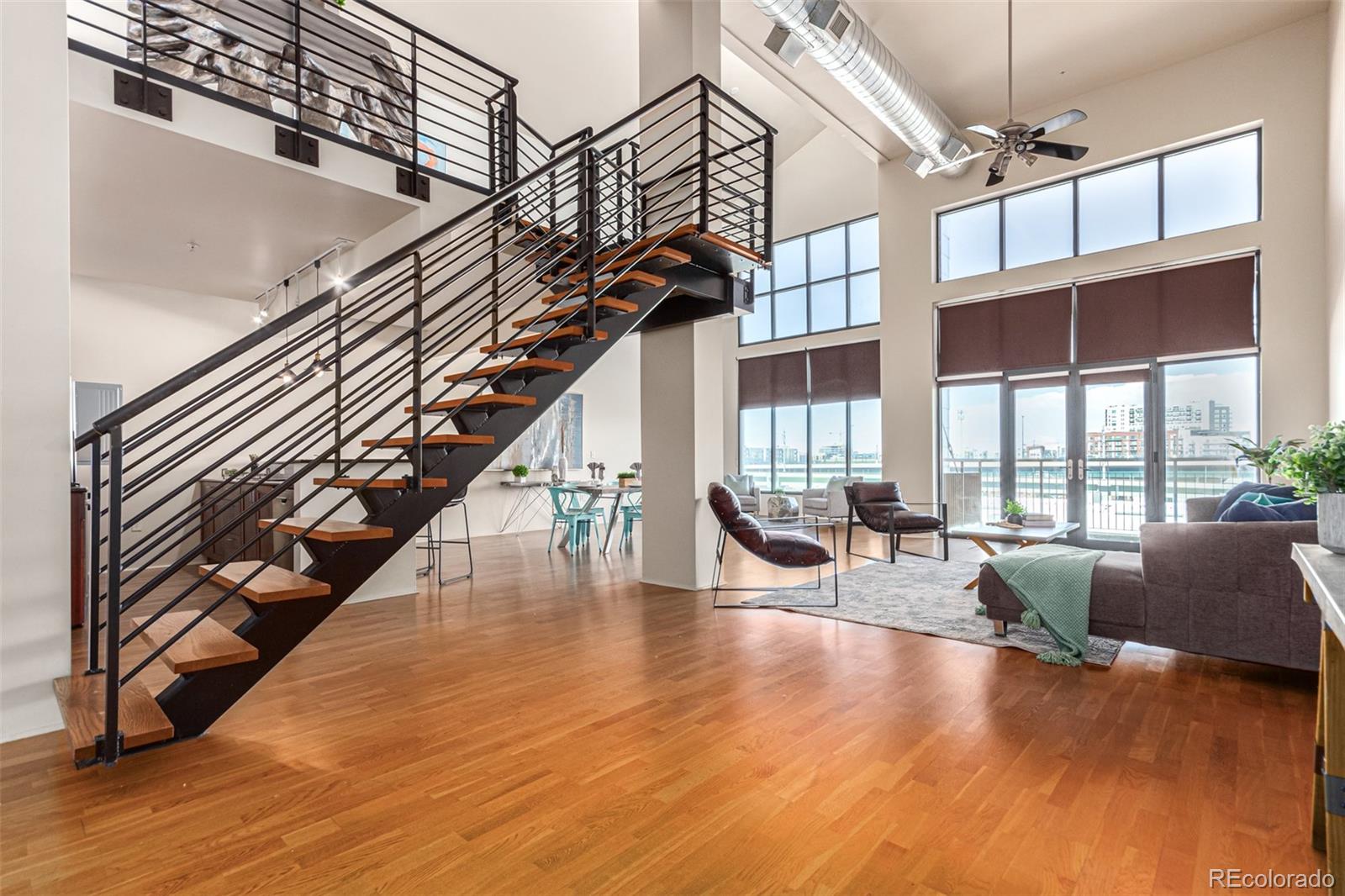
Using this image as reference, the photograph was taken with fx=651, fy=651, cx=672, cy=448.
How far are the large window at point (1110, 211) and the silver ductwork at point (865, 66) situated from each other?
4.41 ft

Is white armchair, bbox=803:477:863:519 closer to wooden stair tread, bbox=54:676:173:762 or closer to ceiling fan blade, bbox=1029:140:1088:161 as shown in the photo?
ceiling fan blade, bbox=1029:140:1088:161

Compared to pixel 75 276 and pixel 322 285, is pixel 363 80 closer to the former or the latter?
pixel 322 285

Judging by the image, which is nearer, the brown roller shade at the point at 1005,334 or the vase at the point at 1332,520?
the vase at the point at 1332,520

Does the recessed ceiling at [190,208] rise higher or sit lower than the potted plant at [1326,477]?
higher

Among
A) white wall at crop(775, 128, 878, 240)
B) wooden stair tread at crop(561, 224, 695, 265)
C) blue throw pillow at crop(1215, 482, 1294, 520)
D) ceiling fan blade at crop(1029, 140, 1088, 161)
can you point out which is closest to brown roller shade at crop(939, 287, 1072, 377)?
white wall at crop(775, 128, 878, 240)

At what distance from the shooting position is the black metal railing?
403 cm

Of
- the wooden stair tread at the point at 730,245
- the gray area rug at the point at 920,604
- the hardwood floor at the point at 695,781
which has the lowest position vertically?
the gray area rug at the point at 920,604

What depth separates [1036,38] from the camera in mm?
6906

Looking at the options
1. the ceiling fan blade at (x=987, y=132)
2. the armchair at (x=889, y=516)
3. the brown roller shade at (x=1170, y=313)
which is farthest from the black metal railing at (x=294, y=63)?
the brown roller shade at (x=1170, y=313)

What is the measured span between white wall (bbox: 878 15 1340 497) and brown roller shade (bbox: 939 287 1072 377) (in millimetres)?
243

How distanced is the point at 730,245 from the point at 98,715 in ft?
13.1

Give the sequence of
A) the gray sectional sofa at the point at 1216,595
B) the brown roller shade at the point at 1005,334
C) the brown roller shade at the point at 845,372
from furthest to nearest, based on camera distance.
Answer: the brown roller shade at the point at 845,372 < the brown roller shade at the point at 1005,334 < the gray sectional sofa at the point at 1216,595

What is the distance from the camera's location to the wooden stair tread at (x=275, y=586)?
2.50 m
